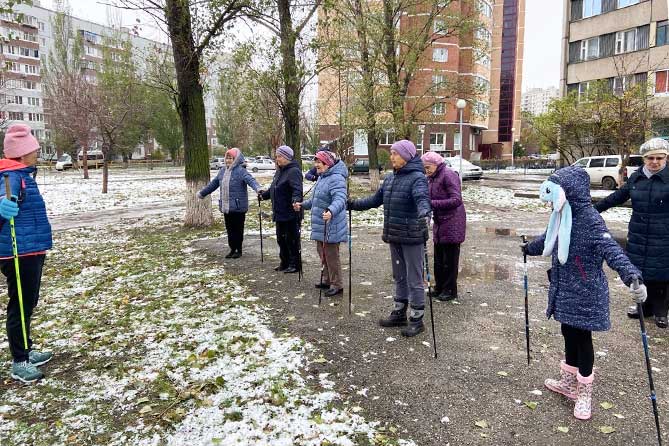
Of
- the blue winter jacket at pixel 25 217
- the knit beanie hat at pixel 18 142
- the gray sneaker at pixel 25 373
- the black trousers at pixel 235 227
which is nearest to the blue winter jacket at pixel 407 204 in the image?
the blue winter jacket at pixel 25 217

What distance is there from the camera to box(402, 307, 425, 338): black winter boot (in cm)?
497

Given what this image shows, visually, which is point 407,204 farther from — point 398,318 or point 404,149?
point 398,318

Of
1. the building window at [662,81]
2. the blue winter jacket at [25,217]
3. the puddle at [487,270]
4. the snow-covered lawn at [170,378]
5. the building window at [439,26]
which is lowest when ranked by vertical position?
the snow-covered lawn at [170,378]

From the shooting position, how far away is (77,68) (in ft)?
147

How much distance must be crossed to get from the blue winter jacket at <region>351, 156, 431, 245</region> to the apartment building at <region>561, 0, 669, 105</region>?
26.9 meters

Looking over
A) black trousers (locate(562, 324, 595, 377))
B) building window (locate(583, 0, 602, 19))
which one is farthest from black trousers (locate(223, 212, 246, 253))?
building window (locate(583, 0, 602, 19))

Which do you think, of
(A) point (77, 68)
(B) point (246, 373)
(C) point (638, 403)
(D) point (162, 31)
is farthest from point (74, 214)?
(A) point (77, 68)

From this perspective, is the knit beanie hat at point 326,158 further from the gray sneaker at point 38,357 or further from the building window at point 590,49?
the building window at point 590,49

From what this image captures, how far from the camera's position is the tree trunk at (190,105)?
→ 1068 cm

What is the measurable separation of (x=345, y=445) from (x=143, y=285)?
5.00 meters

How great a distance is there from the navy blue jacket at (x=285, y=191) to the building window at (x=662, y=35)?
3200 cm

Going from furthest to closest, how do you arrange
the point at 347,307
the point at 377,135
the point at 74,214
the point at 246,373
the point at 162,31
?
the point at 377,135
the point at 74,214
the point at 162,31
the point at 347,307
the point at 246,373

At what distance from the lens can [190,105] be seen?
11281 mm

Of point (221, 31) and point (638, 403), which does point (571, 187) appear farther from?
point (221, 31)
